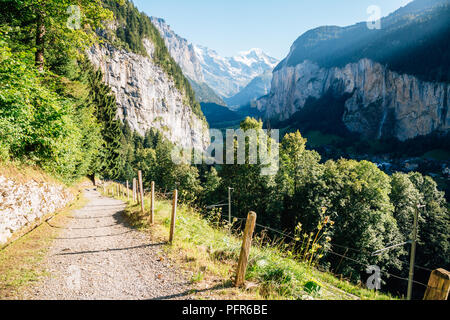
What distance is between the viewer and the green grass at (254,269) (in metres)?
3.97

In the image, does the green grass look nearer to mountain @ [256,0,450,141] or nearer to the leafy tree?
the leafy tree

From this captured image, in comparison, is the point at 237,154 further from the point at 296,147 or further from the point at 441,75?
the point at 441,75

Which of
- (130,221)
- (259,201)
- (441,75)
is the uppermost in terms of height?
(441,75)

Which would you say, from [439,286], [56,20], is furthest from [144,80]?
[439,286]

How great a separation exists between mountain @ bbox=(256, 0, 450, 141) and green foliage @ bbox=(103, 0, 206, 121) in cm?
10549

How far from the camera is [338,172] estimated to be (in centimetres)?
2456

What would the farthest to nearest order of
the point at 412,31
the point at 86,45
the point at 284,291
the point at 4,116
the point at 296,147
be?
1. the point at 412,31
2. the point at 296,147
3. the point at 86,45
4. the point at 4,116
5. the point at 284,291

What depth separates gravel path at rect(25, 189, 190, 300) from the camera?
13.4 feet

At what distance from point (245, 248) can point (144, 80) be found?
12186 cm

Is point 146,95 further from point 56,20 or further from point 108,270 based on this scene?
point 108,270

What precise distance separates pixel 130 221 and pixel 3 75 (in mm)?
6836

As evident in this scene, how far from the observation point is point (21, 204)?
7.57 metres

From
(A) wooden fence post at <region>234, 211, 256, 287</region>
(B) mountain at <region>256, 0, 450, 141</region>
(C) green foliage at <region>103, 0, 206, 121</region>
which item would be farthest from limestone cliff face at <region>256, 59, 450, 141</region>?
(A) wooden fence post at <region>234, 211, 256, 287</region>

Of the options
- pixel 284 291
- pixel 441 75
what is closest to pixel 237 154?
pixel 284 291
